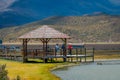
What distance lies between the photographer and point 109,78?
32094 mm

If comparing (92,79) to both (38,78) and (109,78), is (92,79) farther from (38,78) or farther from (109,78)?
(38,78)

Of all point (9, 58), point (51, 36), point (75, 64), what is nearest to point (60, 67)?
point (75, 64)

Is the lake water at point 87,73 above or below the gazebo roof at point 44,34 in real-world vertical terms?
below

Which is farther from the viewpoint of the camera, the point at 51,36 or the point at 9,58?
the point at 9,58

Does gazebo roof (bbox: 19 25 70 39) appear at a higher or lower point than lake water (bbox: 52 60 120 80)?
higher

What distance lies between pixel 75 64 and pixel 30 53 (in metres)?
8.23

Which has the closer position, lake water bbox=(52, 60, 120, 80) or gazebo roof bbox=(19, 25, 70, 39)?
lake water bbox=(52, 60, 120, 80)

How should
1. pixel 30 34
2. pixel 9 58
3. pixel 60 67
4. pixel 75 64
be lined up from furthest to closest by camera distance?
1. pixel 9 58
2. pixel 30 34
3. pixel 75 64
4. pixel 60 67

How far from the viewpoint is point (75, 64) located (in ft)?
156

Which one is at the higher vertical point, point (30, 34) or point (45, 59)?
point (30, 34)

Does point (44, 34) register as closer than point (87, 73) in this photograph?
No

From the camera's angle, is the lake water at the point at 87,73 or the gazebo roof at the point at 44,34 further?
the gazebo roof at the point at 44,34

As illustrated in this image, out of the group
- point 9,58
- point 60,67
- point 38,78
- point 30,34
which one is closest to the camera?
point 38,78

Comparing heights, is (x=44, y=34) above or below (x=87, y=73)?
above
